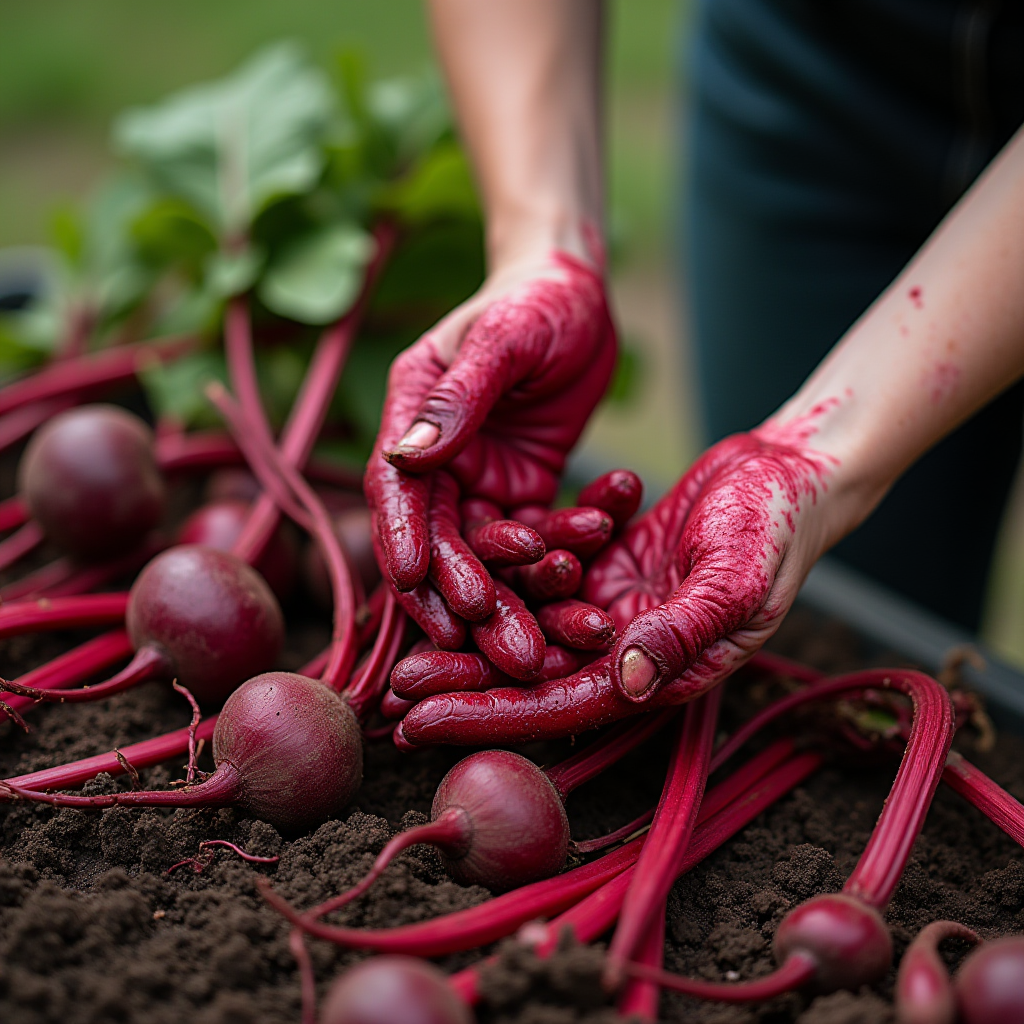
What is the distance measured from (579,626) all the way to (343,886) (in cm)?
45

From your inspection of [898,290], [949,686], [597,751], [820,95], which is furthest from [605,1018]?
[820,95]

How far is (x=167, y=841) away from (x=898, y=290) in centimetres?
138

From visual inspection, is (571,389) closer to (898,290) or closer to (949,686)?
(898,290)

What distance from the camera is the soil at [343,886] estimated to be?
101 cm

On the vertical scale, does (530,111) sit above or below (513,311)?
above

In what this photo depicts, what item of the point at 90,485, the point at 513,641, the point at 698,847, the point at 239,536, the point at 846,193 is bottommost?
the point at 698,847

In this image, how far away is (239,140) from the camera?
2566 millimetres

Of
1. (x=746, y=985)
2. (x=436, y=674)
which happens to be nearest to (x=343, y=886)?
(x=436, y=674)

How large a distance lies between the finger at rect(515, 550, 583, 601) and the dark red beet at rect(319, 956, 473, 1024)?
1.76ft

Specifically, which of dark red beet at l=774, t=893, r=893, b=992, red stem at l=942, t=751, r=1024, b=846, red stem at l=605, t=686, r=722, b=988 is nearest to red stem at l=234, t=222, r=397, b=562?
red stem at l=605, t=686, r=722, b=988

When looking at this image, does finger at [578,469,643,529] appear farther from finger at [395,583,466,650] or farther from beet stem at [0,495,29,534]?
beet stem at [0,495,29,534]

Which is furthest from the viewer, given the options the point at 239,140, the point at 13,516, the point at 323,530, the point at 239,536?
the point at 239,140

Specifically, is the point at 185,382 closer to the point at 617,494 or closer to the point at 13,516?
the point at 13,516

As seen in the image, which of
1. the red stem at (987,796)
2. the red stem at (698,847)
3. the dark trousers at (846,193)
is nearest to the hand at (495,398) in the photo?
the red stem at (698,847)
